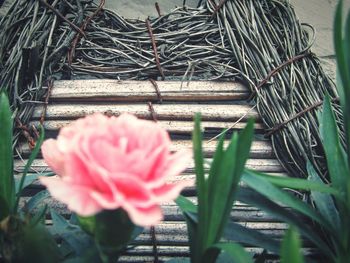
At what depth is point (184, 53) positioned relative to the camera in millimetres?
821

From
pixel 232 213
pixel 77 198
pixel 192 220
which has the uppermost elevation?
pixel 77 198

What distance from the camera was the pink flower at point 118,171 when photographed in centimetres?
31

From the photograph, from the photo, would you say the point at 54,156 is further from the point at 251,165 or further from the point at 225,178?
the point at 251,165

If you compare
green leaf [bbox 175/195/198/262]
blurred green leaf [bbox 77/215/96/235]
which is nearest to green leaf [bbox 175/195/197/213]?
green leaf [bbox 175/195/198/262]

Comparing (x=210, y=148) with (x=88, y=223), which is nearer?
(x=88, y=223)

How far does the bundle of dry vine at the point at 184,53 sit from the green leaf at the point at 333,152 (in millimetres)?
148

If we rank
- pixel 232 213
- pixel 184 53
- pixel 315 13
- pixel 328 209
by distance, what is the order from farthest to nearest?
1. pixel 315 13
2. pixel 184 53
3. pixel 232 213
4. pixel 328 209

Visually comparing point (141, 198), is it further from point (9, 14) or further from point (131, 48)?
point (9, 14)

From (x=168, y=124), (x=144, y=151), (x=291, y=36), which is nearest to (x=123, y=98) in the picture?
(x=168, y=124)

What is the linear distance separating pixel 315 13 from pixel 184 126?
2.01ft

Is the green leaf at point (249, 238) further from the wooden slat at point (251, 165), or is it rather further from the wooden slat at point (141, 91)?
the wooden slat at point (141, 91)

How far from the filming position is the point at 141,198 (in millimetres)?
312

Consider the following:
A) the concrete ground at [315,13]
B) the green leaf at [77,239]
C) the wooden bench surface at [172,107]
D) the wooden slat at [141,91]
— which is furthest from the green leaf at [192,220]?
the concrete ground at [315,13]

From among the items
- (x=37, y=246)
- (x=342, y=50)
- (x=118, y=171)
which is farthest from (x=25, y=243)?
(x=342, y=50)
